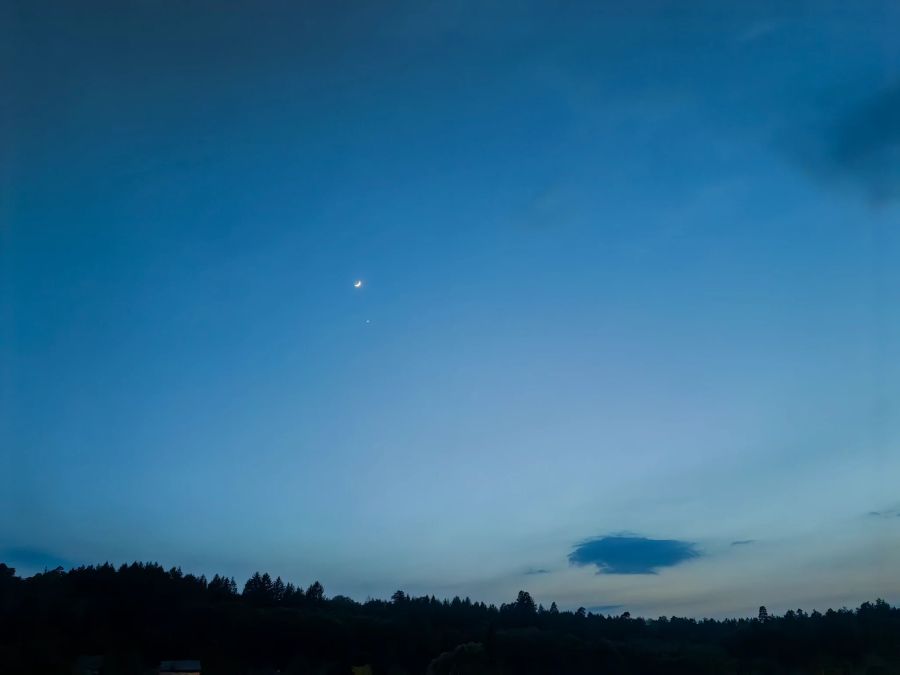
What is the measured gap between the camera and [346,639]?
9106cm

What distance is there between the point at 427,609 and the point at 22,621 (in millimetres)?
56413

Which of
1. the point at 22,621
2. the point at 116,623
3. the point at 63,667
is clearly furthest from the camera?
the point at 116,623

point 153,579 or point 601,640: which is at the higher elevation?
point 153,579

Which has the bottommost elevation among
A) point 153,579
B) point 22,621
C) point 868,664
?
point 868,664

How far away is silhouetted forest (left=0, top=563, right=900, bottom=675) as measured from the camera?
78.3 m

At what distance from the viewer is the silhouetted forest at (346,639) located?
78312 millimetres

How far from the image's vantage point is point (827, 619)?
99.7 metres

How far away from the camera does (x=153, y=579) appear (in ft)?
328

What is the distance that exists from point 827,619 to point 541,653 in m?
37.7

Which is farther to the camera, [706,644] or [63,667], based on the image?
[706,644]

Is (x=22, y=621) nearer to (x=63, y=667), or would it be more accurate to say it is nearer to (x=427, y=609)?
(x=63, y=667)

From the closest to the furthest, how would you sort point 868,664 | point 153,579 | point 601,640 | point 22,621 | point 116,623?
point 22,621 → point 868,664 → point 116,623 → point 601,640 → point 153,579

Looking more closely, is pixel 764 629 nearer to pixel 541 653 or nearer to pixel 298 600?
pixel 541 653

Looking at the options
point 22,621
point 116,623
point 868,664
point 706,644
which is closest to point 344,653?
point 116,623
